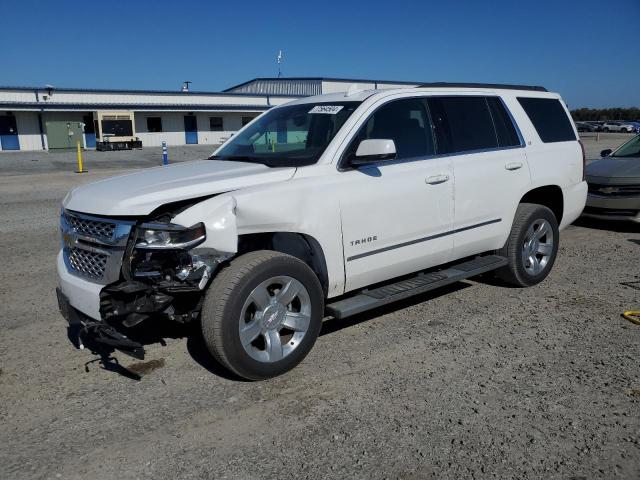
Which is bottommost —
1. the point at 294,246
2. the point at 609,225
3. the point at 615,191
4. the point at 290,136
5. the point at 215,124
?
the point at 609,225

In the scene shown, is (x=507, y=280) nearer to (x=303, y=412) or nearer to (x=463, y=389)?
(x=463, y=389)

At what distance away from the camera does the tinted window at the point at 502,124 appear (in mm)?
5289

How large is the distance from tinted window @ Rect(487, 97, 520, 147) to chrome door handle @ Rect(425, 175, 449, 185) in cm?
102

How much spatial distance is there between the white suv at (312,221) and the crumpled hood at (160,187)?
0.04 ft

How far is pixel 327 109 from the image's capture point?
4629 millimetres

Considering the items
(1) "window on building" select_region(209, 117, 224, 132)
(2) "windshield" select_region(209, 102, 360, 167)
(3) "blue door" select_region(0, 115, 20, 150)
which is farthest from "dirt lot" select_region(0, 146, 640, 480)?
(1) "window on building" select_region(209, 117, 224, 132)

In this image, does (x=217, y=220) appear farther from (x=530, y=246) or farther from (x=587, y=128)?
(x=587, y=128)

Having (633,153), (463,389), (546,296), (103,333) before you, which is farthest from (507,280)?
(633,153)

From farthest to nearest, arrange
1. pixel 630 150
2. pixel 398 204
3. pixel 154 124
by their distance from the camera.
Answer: pixel 154 124
pixel 630 150
pixel 398 204

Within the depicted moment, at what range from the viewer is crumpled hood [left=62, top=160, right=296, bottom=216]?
11.2 feet

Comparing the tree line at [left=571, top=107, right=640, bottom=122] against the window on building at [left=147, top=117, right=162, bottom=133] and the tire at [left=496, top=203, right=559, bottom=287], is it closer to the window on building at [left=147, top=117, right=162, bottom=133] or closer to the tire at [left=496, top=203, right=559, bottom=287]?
the window on building at [left=147, top=117, right=162, bottom=133]

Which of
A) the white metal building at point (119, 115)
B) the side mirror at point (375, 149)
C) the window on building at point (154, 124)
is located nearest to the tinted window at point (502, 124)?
the side mirror at point (375, 149)

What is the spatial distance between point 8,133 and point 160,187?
137 ft

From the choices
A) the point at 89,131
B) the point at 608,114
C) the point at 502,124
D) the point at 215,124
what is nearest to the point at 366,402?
the point at 502,124
